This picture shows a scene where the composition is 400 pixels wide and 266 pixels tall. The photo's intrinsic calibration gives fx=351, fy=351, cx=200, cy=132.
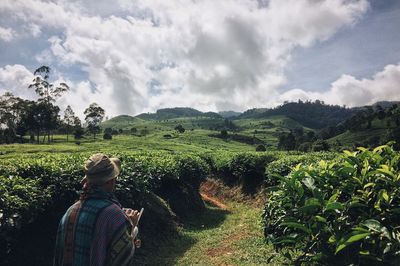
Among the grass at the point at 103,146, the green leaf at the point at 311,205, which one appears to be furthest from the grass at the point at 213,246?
the grass at the point at 103,146

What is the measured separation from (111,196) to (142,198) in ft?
29.5

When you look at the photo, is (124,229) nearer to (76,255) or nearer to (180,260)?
(76,255)

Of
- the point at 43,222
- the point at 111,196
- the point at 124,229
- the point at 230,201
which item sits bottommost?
the point at 230,201

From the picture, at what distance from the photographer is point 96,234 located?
3941 mm

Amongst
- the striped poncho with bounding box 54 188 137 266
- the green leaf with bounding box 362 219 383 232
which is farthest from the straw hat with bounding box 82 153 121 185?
the green leaf with bounding box 362 219 383 232

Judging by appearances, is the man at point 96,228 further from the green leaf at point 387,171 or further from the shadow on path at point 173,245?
the shadow on path at point 173,245

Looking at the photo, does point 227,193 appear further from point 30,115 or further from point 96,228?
point 30,115

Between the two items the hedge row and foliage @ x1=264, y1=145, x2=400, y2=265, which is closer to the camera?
foliage @ x1=264, y1=145, x2=400, y2=265

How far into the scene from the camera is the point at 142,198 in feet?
42.8

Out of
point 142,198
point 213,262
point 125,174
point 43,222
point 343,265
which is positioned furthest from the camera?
point 142,198

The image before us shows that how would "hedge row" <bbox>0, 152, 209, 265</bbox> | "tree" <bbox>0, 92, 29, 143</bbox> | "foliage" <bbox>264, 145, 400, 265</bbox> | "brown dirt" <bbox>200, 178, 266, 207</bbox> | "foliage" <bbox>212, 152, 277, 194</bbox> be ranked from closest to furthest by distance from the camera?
"foliage" <bbox>264, 145, 400, 265</bbox>, "hedge row" <bbox>0, 152, 209, 265</bbox>, "brown dirt" <bbox>200, 178, 266, 207</bbox>, "foliage" <bbox>212, 152, 277, 194</bbox>, "tree" <bbox>0, 92, 29, 143</bbox>

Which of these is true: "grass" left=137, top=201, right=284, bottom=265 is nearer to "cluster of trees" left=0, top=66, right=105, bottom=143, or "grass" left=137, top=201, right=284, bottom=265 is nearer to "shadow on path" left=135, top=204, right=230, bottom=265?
"shadow on path" left=135, top=204, right=230, bottom=265

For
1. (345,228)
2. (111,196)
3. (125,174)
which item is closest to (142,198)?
(125,174)

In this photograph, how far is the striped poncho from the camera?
13.0 feet
